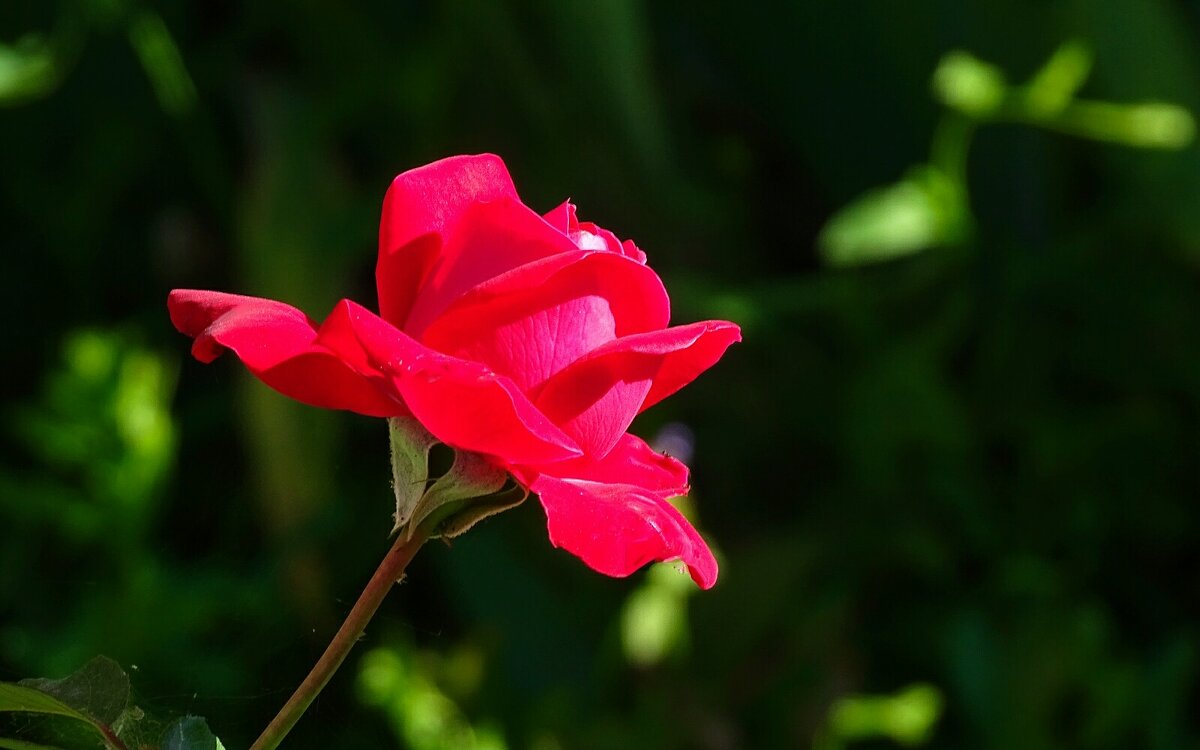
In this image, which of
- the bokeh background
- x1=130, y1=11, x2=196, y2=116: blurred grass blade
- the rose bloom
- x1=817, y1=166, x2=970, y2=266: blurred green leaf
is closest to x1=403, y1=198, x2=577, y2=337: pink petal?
the rose bloom

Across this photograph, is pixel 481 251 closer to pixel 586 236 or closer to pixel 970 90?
pixel 586 236

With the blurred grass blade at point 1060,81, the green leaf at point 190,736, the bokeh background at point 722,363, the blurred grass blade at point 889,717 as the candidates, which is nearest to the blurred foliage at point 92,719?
the green leaf at point 190,736

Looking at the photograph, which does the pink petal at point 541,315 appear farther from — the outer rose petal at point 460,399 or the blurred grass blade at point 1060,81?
the blurred grass blade at point 1060,81

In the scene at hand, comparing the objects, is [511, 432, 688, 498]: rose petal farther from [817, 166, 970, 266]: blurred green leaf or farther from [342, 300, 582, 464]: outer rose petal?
[817, 166, 970, 266]: blurred green leaf

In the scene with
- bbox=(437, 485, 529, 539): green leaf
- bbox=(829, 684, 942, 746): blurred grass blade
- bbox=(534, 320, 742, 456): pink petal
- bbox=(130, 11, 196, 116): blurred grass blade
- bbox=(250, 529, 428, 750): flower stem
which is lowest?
bbox=(829, 684, 942, 746): blurred grass blade

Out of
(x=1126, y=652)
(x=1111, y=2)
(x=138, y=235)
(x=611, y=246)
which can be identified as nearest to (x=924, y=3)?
(x=1111, y=2)

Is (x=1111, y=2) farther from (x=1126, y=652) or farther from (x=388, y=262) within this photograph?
(x=388, y=262)

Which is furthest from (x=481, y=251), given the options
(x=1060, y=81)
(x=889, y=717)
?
(x=1060, y=81)
